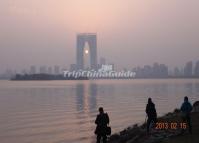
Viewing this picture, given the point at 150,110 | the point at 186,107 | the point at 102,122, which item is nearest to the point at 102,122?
the point at 102,122

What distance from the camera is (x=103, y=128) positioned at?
16.1m

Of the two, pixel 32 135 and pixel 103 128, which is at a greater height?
pixel 103 128

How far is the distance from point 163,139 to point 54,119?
73.7 ft

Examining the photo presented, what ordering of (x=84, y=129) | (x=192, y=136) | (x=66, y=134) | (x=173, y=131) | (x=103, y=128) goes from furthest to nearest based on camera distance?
(x=84, y=129) < (x=66, y=134) < (x=173, y=131) < (x=192, y=136) < (x=103, y=128)

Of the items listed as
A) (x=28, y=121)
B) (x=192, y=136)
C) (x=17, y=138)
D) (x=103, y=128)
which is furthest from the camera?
(x=28, y=121)

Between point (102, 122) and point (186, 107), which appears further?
point (186, 107)

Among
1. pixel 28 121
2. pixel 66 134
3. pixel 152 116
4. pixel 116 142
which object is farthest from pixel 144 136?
pixel 28 121

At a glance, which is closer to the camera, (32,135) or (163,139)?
(163,139)

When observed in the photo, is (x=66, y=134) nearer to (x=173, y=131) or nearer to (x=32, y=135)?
(x=32, y=135)
